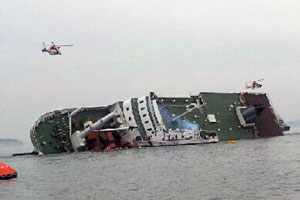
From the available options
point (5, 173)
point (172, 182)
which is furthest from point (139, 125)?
point (172, 182)

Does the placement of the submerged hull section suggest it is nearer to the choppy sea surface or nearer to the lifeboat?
the choppy sea surface

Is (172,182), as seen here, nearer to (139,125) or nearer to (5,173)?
(5,173)

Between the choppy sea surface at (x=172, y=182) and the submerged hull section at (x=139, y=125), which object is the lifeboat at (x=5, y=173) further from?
the submerged hull section at (x=139, y=125)

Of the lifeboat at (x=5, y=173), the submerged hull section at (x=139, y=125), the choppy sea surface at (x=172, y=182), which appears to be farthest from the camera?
the submerged hull section at (x=139, y=125)

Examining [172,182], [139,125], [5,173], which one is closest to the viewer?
[172,182]

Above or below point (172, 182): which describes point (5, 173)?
below

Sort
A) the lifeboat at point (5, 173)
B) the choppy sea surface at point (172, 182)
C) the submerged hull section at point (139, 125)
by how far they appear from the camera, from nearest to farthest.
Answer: the choppy sea surface at point (172, 182), the lifeboat at point (5, 173), the submerged hull section at point (139, 125)

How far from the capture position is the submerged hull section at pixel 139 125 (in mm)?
88894

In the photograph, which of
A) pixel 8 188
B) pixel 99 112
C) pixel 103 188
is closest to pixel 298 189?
pixel 103 188

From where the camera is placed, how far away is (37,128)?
287ft

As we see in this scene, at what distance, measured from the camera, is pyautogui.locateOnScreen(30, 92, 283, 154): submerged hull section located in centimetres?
8889

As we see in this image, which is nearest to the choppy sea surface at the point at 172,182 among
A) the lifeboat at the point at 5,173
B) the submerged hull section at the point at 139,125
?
the lifeboat at the point at 5,173

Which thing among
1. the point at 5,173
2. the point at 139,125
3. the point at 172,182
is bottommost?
the point at 5,173

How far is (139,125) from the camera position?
94.7 m
